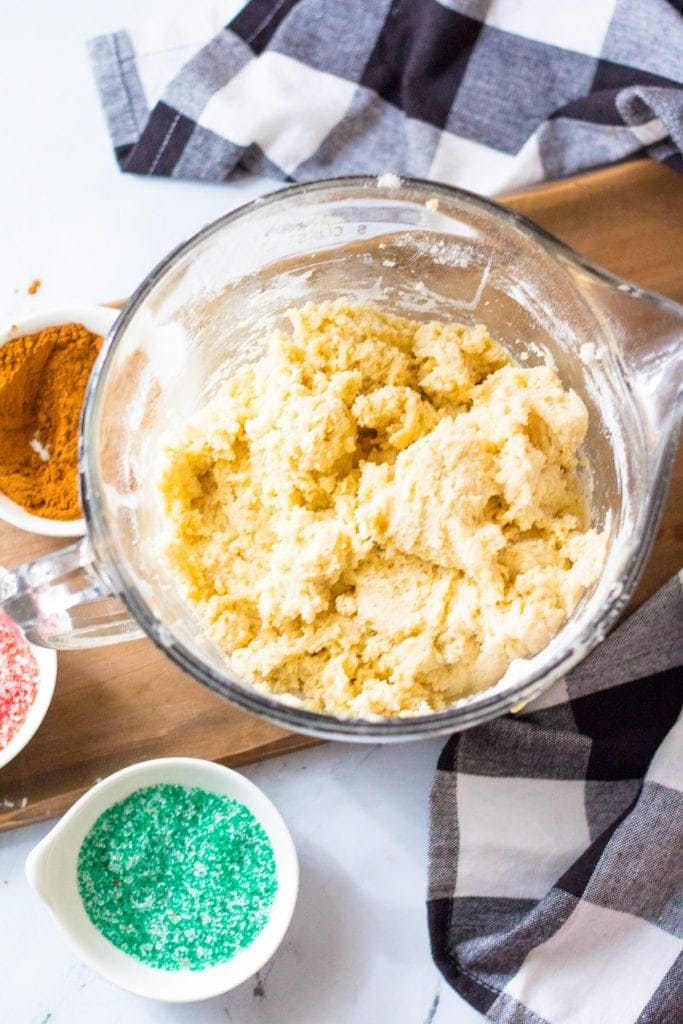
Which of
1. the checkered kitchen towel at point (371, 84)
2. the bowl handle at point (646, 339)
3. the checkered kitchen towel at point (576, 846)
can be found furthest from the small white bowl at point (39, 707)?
the bowl handle at point (646, 339)

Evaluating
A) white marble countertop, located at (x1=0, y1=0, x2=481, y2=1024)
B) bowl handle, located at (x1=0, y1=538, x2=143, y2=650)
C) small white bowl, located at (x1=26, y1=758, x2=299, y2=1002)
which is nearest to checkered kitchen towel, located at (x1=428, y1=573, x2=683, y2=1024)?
white marble countertop, located at (x1=0, y1=0, x2=481, y2=1024)

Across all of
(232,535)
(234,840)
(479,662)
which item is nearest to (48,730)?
(234,840)

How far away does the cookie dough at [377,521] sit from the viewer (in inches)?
55.9

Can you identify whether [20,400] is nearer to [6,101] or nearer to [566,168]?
[6,101]

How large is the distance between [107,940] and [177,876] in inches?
5.9

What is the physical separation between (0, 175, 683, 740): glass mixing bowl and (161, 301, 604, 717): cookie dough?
57 millimetres

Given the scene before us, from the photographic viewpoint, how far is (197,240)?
4.75ft

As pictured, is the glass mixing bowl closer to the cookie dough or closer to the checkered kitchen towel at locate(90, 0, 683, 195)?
the cookie dough

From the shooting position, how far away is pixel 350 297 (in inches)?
67.2

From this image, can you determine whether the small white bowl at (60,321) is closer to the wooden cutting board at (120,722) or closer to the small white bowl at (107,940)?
the wooden cutting board at (120,722)

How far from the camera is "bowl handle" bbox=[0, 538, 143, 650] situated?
1.43 meters

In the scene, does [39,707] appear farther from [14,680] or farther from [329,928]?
[329,928]

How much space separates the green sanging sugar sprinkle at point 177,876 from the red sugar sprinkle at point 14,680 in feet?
0.70

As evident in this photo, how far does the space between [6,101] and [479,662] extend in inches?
56.0
